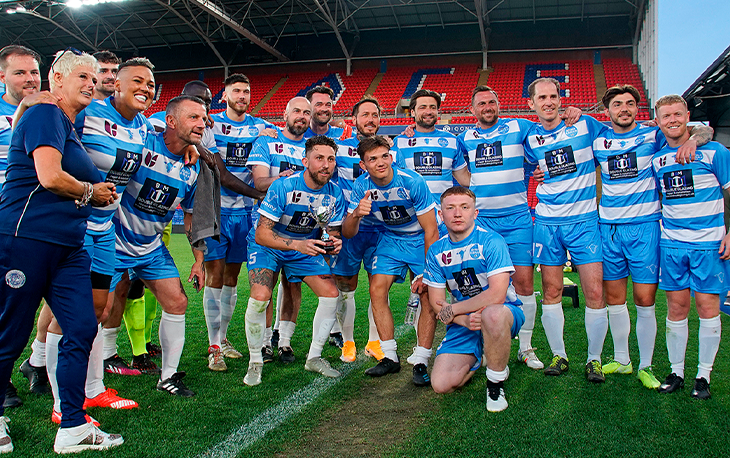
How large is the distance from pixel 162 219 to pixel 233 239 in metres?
1.13

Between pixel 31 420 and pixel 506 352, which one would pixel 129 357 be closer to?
pixel 31 420

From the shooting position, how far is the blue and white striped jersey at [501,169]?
15.0 ft

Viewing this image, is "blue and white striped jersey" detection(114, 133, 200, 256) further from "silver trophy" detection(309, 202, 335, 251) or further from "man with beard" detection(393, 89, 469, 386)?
"man with beard" detection(393, 89, 469, 386)

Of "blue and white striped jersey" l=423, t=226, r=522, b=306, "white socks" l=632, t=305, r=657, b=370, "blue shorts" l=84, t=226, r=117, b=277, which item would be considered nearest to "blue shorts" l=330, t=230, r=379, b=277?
"blue and white striped jersey" l=423, t=226, r=522, b=306

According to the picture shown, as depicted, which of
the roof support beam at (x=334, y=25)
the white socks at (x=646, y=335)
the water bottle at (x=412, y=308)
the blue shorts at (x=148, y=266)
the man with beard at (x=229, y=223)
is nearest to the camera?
the blue shorts at (x=148, y=266)

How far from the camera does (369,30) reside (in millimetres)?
26719

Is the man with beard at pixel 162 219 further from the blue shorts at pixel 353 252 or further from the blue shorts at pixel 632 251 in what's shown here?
the blue shorts at pixel 632 251

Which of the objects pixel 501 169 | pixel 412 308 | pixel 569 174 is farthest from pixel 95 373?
pixel 569 174

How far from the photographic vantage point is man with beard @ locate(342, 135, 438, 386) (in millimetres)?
4145

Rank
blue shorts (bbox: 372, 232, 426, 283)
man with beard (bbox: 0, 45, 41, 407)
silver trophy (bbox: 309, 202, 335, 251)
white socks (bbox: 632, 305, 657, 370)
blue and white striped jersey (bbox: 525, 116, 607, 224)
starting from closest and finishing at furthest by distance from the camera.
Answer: man with beard (bbox: 0, 45, 41, 407)
silver trophy (bbox: 309, 202, 335, 251)
white socks (bbox: 632, 305, 657, 370)
blue and white striped jersey (bbox: 525, 116, 607, 224)
blue shorts (bbox: 372, 232, 426, 283)

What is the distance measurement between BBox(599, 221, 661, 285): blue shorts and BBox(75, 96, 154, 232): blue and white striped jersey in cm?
357

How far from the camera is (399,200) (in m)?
4.38

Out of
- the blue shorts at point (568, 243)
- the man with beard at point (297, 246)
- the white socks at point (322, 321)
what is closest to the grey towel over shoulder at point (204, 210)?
the man with beard at point (297, 246)

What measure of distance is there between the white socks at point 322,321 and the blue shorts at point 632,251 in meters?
2.21
